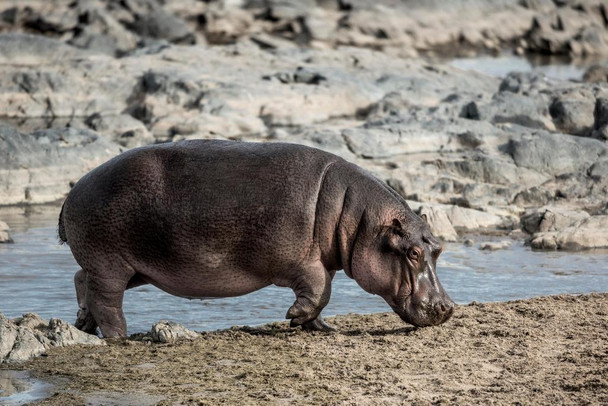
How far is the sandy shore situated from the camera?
578 cm

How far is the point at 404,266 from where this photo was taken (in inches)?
284

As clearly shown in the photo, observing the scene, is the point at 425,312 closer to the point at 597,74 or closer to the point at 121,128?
the point at 121,128

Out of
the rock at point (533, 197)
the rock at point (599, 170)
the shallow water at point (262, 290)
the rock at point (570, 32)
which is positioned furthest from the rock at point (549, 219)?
the rock at point (570, 32)

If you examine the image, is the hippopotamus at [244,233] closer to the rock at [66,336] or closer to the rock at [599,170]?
the rock at [66,336]

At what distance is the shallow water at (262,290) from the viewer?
27.9 feet

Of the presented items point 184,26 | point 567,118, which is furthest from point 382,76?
point 184,26

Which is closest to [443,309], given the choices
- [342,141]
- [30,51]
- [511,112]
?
[342,141]

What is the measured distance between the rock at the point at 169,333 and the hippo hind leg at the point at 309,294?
2.29 feet

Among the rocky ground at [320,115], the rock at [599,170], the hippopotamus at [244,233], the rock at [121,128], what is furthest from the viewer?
the rock at [121,128]

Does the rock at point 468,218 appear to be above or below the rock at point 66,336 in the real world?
below

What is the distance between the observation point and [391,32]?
40.8m

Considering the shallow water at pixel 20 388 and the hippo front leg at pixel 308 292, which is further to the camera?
the hippo front leg at pixel 308 292

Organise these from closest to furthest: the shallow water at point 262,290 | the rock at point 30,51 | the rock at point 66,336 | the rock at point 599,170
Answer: the rock at point 66,336 → the shallow water at point 262,290 → the rock at point 599,170 → the rock at point 30,51

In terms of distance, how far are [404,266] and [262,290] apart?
2547 mm
